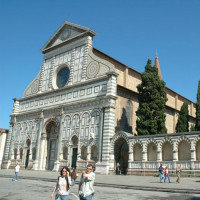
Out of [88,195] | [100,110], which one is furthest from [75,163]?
[88,195]

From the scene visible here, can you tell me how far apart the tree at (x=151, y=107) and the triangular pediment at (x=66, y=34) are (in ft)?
30.3

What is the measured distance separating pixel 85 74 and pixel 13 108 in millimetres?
13885

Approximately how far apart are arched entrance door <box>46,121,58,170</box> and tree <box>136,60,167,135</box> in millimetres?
11012

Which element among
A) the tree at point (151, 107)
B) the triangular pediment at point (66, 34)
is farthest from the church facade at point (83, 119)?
the tree at point (151, 107)

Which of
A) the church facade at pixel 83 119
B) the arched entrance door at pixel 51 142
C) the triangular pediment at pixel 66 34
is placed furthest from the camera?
the triangular pediment at pixel 66 34

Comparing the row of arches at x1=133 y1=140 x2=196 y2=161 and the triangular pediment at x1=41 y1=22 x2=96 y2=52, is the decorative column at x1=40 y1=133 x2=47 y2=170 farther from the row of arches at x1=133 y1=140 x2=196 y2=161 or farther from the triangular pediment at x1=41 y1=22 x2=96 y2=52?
the row of arches at x1=133 y1=140 x2=196 y2=161

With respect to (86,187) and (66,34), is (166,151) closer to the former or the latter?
(86,187)

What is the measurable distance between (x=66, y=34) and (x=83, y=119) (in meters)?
12.0

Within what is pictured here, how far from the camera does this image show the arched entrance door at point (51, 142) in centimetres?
3019

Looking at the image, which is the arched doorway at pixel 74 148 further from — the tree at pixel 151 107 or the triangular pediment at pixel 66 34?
the triangular pediment at pixel 66 34

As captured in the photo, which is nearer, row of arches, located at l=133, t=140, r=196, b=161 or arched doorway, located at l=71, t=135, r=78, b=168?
row of arches, located at l=133, t=140, r=196, b=161

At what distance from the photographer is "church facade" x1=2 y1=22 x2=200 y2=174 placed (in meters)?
22.5

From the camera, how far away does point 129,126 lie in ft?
92.1

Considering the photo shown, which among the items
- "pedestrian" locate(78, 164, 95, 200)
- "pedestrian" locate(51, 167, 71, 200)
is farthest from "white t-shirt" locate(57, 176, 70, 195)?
"pedestrian" locate(78, 164, 95, 200)
